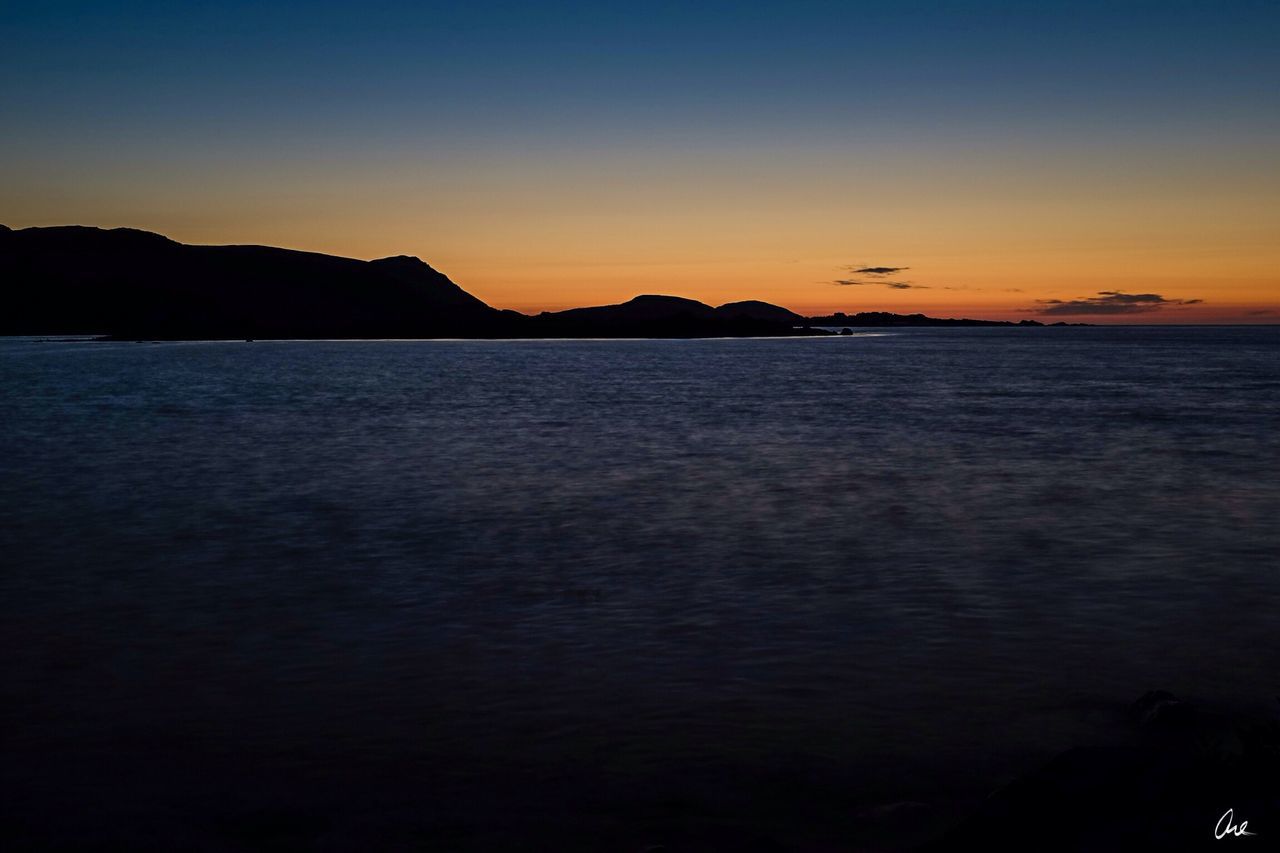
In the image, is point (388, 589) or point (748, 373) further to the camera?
point (748, 373)

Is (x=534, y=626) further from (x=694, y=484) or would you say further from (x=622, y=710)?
(x=694, y=484)

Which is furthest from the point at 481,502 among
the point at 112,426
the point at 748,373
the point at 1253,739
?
the point at 748,373

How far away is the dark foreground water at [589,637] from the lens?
6766 millimetres

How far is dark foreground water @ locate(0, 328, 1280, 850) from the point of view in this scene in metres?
6.77

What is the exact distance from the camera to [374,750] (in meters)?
7.48

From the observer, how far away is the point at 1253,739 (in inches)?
252

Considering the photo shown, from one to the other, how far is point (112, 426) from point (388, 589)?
26.9m

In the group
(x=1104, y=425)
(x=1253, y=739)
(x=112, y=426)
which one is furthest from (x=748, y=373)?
(x=1253, y=739)

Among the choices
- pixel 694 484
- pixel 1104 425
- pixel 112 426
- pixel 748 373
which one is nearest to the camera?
pixel 694 484

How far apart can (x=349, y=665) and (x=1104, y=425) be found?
3389 cm

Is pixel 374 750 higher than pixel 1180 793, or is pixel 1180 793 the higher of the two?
pixel 1180 793

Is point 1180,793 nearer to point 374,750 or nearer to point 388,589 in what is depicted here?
point 374,750

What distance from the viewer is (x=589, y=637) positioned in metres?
10.5

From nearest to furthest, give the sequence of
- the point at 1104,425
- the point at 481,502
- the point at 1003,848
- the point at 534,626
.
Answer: the point at 1003,848
the point at 534,626
the point at 481,502
the point at 1104,425
